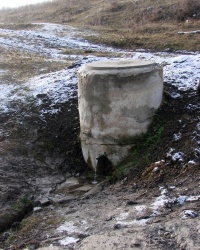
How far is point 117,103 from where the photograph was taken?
6.90 meters

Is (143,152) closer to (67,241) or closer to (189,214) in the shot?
(189,214)

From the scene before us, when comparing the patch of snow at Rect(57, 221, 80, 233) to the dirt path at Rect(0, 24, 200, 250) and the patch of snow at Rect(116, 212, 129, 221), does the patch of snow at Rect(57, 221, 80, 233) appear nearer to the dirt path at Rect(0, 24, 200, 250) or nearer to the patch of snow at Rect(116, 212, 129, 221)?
the dirt path at Rect(0, 24, 200, 250)

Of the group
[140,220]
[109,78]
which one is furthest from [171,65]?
[140,220]

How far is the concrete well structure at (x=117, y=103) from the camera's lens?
6.82 metres

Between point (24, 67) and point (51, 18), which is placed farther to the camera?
point (51, 18)

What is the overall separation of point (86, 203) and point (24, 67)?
7.56 metres

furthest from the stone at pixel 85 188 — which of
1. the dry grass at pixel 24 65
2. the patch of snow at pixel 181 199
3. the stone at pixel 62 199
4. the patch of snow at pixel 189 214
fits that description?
the dry grass at pixel 24 65

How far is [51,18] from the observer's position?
2823 centimetres

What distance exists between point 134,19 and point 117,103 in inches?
622

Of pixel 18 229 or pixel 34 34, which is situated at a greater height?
pixel 34 34

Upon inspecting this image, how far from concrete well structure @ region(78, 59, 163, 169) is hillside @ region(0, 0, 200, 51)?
7283 mm

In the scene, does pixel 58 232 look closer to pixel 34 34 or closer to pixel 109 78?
pixel 109 78

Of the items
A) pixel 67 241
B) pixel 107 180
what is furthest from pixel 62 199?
pixel 67 241

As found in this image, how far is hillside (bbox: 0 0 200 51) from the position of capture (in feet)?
50.5
